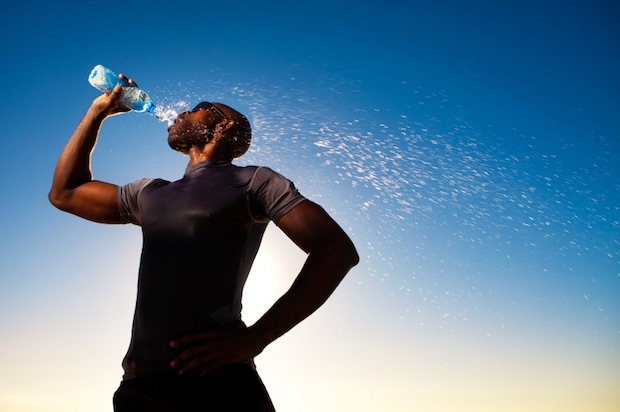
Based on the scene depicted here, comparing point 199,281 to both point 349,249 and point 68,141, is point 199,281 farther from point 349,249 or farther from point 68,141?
point 68,141

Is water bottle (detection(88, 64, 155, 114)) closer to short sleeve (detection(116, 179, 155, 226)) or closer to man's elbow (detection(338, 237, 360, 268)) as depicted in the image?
short sleeve (detection(116, 179, 155, 226))

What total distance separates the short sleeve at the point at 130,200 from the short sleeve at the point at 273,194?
74cm

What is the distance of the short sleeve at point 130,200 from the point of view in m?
3.21

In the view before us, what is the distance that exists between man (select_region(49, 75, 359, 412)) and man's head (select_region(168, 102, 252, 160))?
1.16ft

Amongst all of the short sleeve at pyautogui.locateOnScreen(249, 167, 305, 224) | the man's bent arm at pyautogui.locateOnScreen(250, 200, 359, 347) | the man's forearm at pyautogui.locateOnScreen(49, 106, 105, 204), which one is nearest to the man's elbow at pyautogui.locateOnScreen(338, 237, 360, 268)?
the man's bent arm at pyautogui.locateOnScreen(250, 200, 359, 347)

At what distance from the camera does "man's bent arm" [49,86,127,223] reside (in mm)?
3375

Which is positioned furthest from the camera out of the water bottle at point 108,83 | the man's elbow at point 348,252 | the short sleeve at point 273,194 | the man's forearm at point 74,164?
the water bottle at point 108,83

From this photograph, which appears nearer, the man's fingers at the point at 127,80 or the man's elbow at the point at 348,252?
the man's elbow at the point at 348,252

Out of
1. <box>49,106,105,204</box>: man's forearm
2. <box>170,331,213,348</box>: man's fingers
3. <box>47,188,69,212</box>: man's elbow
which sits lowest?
<box>170,331,213,348</box>: man's fingers

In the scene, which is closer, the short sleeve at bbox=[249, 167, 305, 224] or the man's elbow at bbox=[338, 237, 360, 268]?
the man's elbow at bbox=[338, 237, 360, 268]

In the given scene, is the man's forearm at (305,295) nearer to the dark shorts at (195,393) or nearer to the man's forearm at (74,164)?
the dark shorts at (195,393)

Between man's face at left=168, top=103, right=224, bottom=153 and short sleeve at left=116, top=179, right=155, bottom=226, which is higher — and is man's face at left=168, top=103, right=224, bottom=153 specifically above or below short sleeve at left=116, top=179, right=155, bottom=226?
above

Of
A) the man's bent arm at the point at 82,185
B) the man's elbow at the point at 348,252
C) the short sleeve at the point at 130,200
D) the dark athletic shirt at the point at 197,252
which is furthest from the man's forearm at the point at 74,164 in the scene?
the man's elbow at the point at 348,252

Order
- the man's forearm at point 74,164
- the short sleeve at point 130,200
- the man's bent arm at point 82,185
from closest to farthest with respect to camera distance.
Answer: the short sleeve at point 130,200
the man's bent arm at point 82,185
the man's forearm at point 74,164
